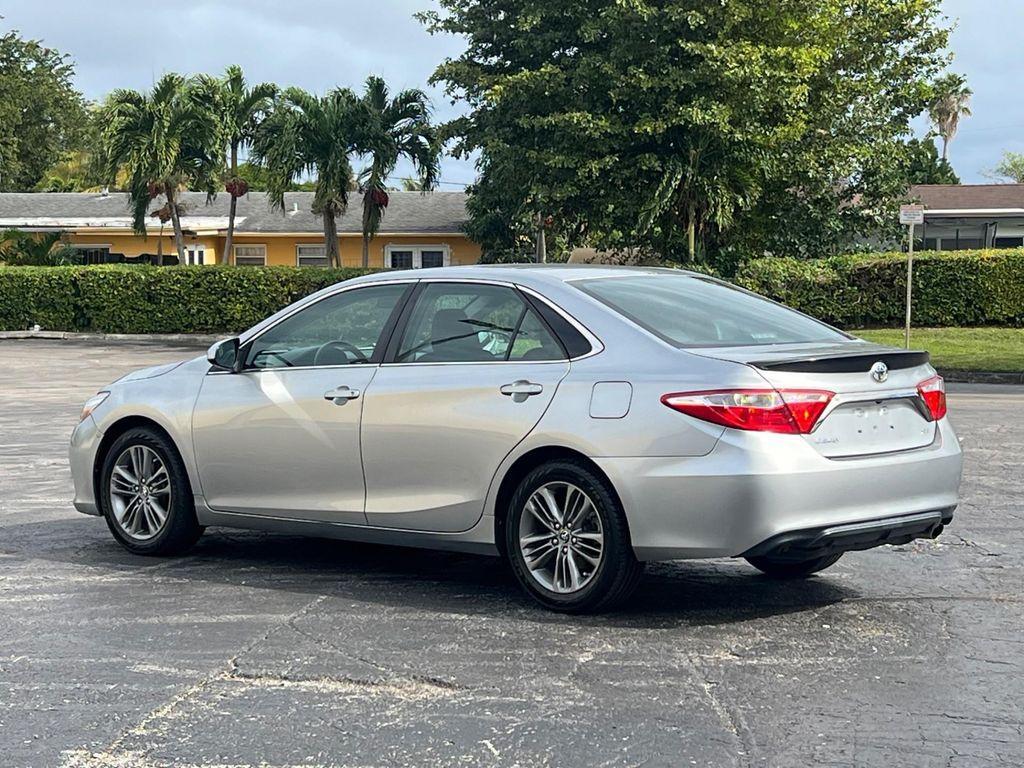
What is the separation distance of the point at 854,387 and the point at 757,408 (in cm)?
53

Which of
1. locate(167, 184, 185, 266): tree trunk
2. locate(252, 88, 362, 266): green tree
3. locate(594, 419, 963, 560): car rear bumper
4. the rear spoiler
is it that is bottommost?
locate(594, 419, 963, 560): car rear bumper

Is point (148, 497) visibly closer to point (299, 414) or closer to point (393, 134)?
point (299, 414)

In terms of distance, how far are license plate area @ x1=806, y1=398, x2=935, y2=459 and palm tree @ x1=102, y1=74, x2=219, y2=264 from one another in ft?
111

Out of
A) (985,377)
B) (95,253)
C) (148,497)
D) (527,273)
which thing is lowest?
(985,377)

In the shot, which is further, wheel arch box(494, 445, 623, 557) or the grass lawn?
the grass lawn

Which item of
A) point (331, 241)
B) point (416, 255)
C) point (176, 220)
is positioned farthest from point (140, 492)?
point (416, 255)

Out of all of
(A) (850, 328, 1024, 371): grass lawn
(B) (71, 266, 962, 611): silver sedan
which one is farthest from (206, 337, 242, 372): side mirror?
(A) (850, 328, 1024, 371): grass lawn

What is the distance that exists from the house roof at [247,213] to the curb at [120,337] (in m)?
7.15

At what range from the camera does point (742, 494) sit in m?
5.71

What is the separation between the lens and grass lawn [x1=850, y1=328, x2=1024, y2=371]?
23.5m

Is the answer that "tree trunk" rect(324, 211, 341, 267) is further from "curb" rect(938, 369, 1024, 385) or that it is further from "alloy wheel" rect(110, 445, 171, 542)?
"alloy wheel" rect(110, 445, 171, 542)

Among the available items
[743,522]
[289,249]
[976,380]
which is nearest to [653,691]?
[743,522]

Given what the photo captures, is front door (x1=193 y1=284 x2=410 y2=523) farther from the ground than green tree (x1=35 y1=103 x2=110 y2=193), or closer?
closer

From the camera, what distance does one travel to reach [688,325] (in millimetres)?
6457
